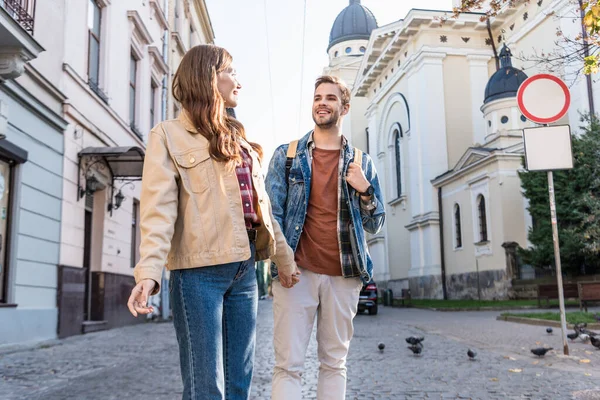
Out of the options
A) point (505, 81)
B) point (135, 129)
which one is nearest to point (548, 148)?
point (135, 129)

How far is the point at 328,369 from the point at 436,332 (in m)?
9.26

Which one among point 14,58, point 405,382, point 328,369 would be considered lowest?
point 405,382

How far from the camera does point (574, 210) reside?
2206 centimetres

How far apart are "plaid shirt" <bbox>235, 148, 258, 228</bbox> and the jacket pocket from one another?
0.17 m

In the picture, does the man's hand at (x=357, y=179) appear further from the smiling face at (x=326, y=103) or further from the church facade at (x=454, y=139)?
the church facade at (x=454, y=139)

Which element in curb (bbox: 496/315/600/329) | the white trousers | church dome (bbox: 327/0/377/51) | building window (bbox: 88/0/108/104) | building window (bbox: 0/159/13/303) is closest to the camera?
the white trousers

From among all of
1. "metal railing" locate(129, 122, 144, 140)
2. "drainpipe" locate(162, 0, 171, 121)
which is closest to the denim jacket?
"metal railing" locate(129, 122, 144, 140)

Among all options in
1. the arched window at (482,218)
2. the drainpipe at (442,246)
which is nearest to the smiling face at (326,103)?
the arched window at (482,218)

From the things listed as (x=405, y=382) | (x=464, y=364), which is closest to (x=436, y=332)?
(x=464, y=364)

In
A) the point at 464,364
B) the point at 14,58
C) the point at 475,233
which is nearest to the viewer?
the point at 464,364

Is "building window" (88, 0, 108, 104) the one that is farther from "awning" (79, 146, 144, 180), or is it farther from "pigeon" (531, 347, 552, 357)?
"pigeon" (531, 347, 552, 357)

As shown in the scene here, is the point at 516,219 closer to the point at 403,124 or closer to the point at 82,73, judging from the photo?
the point at 403,124

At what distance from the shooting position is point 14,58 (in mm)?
8148

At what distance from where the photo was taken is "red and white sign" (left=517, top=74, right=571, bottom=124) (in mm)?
7766
